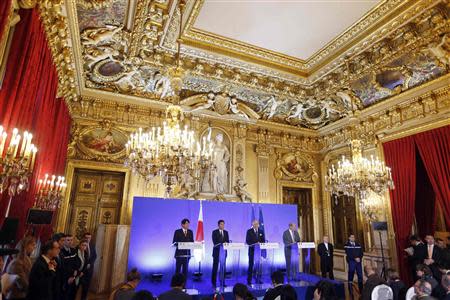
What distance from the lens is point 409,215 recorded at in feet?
25.4

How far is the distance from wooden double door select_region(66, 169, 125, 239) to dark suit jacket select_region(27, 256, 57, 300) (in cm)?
508

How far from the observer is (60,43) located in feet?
17.7

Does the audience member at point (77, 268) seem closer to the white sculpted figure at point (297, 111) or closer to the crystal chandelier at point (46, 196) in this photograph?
the crystal chandelier at point (46, 196)

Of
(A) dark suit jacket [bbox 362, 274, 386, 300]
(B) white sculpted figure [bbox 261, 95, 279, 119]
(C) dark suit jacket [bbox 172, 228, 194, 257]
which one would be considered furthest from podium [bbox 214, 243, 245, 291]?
(B) white sculpted figure [bbox 261, 95, 279, 119]

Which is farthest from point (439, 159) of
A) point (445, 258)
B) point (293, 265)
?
point (293, 265)

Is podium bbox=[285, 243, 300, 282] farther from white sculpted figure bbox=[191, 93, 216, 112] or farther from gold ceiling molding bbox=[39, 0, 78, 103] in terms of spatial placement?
gold ceiling molding bbox=[39, 0, 78, 103]

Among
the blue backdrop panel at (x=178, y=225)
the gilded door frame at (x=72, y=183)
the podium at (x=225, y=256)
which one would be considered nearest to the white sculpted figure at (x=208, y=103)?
the gilded door frame at (x=72, y=183)

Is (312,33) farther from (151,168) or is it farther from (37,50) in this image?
(37,50)

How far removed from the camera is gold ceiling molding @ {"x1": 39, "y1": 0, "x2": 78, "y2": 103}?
14.1 feet

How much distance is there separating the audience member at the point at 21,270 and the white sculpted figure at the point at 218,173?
6.13 metres

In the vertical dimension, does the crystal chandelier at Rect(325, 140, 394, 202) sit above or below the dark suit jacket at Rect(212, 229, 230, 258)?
above

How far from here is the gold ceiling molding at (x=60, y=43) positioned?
14.1 feet

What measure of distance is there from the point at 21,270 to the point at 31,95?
2433 mm

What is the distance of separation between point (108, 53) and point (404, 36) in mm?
6799
